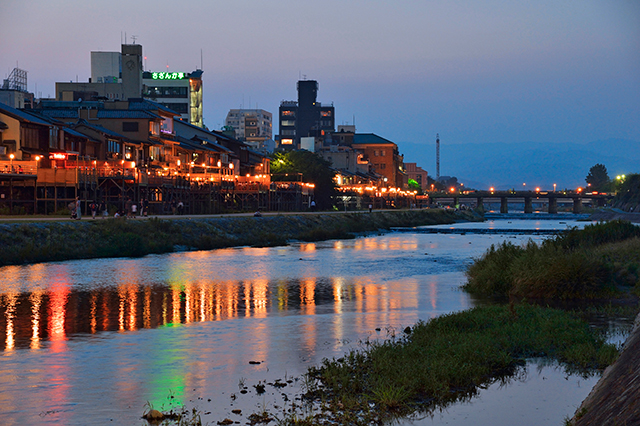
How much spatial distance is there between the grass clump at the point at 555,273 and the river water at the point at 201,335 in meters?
1.58

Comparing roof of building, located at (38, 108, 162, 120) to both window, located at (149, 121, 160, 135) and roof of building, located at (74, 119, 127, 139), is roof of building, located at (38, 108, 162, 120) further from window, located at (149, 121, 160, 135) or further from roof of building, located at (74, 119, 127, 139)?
roof of building, located at (74, 119, 127, 139)

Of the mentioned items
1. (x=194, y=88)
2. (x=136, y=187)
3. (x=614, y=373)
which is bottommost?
(x=614, y=373)

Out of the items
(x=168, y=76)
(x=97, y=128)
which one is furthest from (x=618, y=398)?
(x=168, y=76)

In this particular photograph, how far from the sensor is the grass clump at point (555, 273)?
2502 centimetres

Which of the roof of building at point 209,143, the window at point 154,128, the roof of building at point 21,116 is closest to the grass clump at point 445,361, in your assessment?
the roof of building at point 21,116

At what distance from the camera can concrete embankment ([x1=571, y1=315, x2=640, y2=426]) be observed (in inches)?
304

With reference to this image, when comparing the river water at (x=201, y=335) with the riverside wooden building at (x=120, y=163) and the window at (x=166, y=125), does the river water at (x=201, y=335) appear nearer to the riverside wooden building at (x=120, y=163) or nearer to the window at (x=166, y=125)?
the riverside wooden building at (x=120, y=163)

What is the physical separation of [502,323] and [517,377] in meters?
4.38

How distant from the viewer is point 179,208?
244 feet

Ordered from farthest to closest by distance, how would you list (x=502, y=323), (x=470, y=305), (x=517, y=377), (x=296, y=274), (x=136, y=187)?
1. (x=136, y=187)
2. (x=296, y=274)
3. (x=470, y=305)
4. (x=502, y=323)
5. (x=517, y=377)

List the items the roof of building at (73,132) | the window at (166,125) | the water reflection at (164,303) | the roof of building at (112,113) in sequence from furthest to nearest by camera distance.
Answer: the window at (166,125), the roof of building at (112,113), the roof of building at (73,132), the water reflection at (164,303)

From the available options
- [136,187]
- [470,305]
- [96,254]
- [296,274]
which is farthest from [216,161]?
[470,305]

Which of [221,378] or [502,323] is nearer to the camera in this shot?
[221,378]

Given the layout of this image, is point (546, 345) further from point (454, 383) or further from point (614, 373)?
point (614, 373)
